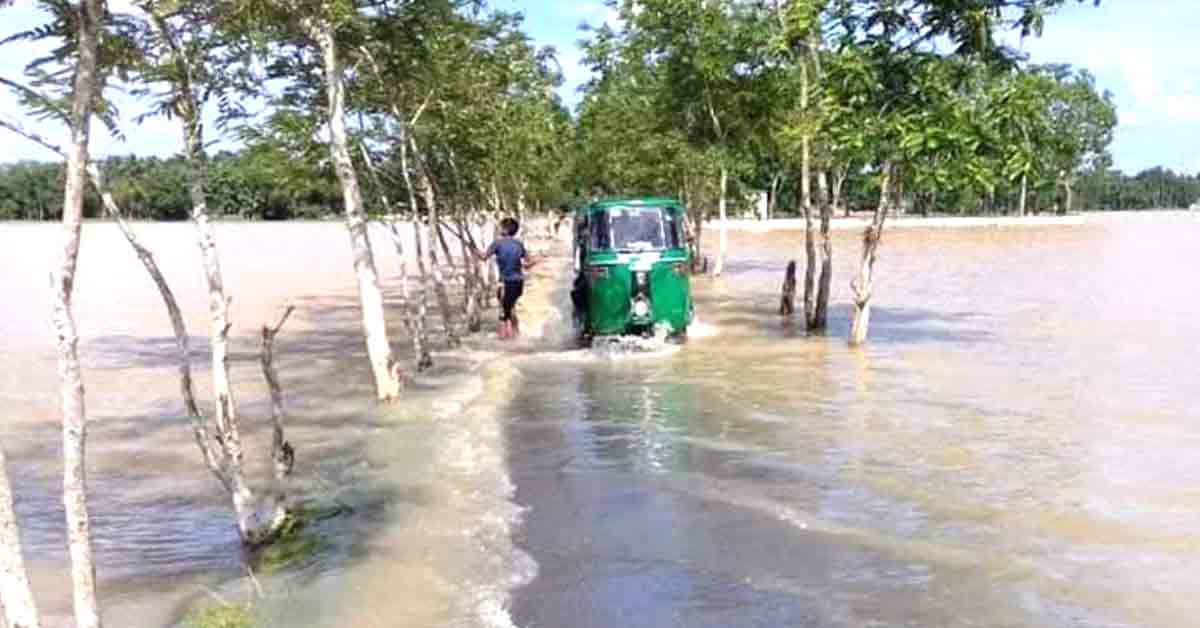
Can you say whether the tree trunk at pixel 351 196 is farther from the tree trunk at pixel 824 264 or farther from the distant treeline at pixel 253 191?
the tree trunk at pixel 824 264

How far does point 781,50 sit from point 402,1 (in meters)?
7.68

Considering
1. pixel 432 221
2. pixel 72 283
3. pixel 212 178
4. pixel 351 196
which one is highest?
pixel 212 178

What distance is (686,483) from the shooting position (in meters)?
10.6

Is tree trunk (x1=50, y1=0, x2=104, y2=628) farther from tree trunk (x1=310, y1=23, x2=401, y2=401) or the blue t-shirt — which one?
the blue t-shirt

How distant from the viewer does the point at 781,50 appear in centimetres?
1975

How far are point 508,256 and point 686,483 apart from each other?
11.7m

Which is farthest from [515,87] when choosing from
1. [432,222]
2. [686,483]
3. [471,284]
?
[686,483]

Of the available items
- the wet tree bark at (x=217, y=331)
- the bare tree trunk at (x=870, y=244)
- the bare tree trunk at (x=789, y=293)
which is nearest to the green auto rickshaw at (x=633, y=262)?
the bare tree trunk at (x=870, y=244)

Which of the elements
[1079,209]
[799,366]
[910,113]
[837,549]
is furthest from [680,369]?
[1079,209]

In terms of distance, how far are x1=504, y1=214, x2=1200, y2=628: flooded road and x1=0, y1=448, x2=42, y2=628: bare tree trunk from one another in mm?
3026

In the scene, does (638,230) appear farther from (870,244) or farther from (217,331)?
(217,331)

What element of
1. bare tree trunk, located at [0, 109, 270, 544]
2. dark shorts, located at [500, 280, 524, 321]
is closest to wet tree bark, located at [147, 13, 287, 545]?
bare tree trunk, located at [0, 109, 270, 544]

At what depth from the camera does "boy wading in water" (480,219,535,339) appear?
2191 cm

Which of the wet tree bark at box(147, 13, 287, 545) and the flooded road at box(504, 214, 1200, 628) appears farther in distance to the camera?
the wet tree bark at box(147, 13, 287, 545)
